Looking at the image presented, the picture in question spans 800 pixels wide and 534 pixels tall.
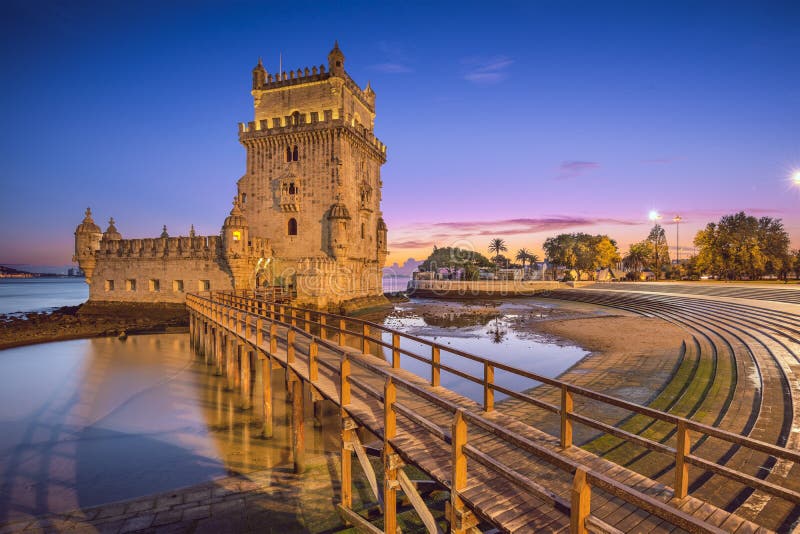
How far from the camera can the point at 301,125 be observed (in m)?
37.2

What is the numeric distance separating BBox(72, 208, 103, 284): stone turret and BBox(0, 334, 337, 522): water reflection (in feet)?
62.6

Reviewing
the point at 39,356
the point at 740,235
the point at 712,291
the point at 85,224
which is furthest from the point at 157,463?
the point at 740,235

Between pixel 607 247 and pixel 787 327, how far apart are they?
6929 centimetres

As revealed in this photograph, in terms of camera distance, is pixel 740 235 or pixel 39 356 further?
pixel 740 235

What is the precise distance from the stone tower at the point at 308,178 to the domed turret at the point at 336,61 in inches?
3.3

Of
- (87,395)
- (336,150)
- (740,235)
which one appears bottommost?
(87,395)

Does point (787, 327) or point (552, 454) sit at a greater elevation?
point (552, 454)

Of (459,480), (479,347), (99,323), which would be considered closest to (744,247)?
(479,347)

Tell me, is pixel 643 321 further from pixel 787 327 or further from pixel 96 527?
pixel 96 527

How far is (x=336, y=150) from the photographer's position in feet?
121

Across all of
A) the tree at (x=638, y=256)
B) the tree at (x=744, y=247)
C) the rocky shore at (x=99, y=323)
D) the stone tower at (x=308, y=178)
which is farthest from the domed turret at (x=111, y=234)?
the tree at (x=638, y=256)

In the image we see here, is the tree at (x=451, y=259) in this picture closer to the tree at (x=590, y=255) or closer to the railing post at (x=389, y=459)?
the tree at (x=590, y=255)

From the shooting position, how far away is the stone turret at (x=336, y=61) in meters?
37.2

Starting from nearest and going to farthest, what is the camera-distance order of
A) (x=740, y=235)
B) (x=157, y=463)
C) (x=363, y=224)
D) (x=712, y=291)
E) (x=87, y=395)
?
(x=157, y=463) < (x=87, y=395) < (x=712, y=291) < (x=363, y=224) < (x=740, y=235)
